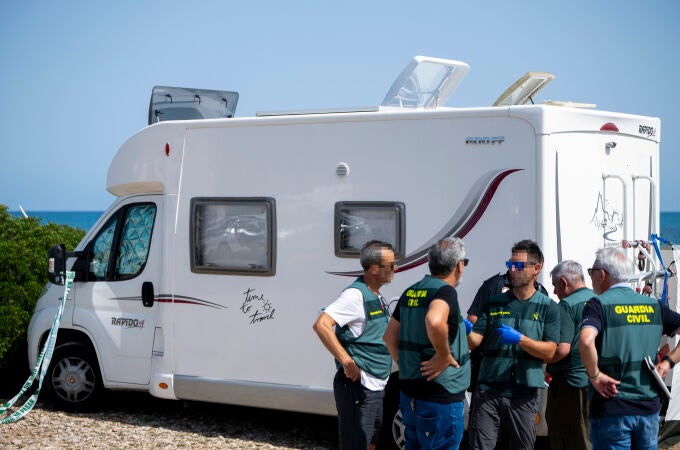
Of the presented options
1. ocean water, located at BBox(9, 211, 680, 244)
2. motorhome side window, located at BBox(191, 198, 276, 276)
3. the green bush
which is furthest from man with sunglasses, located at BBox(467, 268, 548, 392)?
ocean water, located at BBox(9, 211, 680, 244)

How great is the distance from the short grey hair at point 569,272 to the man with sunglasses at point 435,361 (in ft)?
3.56

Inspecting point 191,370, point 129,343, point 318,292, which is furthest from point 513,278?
point 129,343

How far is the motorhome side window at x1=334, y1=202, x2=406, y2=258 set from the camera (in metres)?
6.15

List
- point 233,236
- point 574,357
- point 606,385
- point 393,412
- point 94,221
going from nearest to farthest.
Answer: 1. point 606,385
2. point 574,357
3. point 393,412
4. point 233,236
5. point 94,221

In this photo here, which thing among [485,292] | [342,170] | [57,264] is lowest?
[485,292]

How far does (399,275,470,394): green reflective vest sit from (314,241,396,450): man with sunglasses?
32 centimetres

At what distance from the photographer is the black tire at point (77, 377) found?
7.59m

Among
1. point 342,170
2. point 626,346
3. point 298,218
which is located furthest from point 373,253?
point 298,218

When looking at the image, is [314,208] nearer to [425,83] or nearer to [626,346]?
[425,83]

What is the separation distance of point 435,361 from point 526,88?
3.54m

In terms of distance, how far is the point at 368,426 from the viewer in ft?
15.3

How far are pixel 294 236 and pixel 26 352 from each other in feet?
12.5

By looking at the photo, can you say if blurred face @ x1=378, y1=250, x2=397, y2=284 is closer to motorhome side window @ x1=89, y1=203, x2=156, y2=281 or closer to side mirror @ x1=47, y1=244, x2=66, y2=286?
motorhome side window @ x1=89, y1=203, x2=156, y2=281

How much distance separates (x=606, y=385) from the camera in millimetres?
4090
